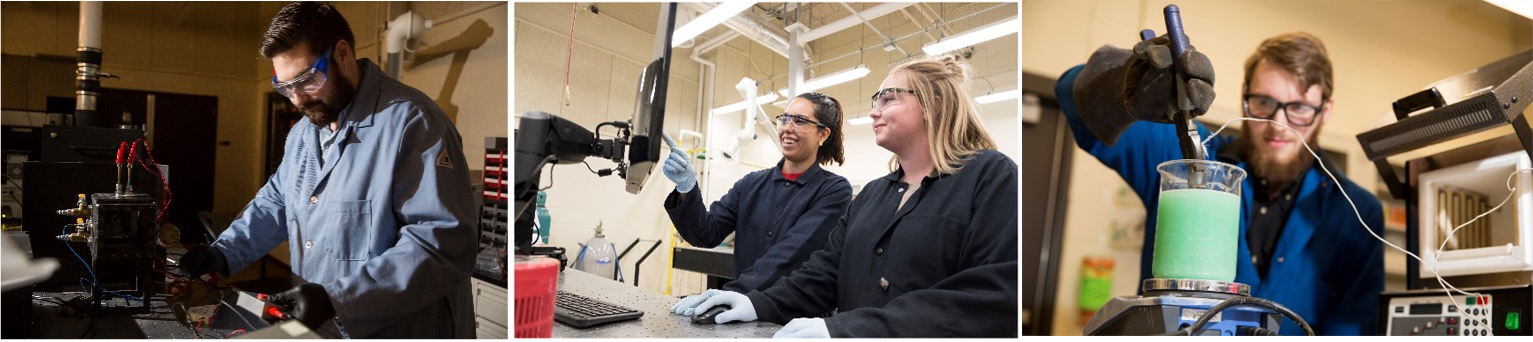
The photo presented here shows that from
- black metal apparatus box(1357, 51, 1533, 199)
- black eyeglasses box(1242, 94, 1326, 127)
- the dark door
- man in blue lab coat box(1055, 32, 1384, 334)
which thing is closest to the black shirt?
man in blue lab coat box(1055, 32, 1384, 334)

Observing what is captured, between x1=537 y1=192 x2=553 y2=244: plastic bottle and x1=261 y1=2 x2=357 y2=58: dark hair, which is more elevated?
x1=261 y1=2 x2=357 y2=58: dark hair

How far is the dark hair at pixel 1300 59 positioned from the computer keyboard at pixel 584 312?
2.05m

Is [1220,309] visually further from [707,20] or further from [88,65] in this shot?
[88,65]

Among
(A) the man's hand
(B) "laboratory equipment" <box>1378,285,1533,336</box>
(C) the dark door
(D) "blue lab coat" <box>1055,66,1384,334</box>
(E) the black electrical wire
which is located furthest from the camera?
(C) the dark door

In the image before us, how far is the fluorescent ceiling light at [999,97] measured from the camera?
1.41m

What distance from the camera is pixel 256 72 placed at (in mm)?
1474

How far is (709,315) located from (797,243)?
22cm

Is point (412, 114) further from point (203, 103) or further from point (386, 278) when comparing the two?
point (203, 103)

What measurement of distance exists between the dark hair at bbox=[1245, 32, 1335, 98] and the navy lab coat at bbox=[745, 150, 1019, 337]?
135cm

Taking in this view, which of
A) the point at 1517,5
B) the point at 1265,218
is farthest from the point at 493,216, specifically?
the point at 1517,5

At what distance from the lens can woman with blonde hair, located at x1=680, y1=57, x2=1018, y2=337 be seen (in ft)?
4.50

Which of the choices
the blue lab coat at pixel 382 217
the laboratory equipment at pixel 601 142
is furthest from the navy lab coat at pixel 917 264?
the blue lab coat at pixel 382 217

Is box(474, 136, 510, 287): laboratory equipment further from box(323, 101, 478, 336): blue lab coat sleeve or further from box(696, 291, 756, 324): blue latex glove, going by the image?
box(696, 291, 756, 324): blue latex glove

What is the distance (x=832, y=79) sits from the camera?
1379 millimetres
